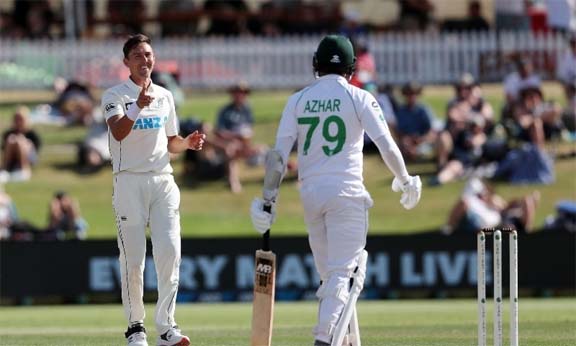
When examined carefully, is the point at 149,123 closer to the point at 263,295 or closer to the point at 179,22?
the point at 263,295

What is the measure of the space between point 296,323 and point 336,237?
18.1 feet

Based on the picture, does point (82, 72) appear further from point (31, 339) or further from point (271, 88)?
point (31, 339)

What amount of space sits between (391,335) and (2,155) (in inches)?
493

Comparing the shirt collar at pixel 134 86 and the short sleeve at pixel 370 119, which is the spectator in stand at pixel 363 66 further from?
the short sleeve at pixel 370 119

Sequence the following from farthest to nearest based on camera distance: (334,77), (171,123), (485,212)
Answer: (485,212)
(171,123)
(334,77)

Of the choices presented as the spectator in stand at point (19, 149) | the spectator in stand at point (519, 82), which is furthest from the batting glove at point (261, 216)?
the spectator in stand at point (519, 82)

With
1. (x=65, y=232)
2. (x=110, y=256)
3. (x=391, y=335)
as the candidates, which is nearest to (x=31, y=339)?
(x=391, y=335)

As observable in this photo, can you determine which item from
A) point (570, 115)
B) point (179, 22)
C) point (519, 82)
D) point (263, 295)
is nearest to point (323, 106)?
point (263, 295)

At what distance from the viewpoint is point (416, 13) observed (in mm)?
30000

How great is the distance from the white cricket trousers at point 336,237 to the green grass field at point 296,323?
7.28 feet

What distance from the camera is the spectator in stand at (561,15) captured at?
27.3m

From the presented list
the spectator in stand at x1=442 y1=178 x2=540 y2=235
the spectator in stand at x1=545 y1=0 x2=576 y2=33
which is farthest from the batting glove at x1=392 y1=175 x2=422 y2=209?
the spectator in stand at x1=545 y1=0 x2=576 y2=33

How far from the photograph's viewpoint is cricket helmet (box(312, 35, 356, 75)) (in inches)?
356

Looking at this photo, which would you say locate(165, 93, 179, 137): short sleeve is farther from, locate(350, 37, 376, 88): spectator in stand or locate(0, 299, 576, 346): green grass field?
locate(350, 37, 376, 88): spectator in stand
